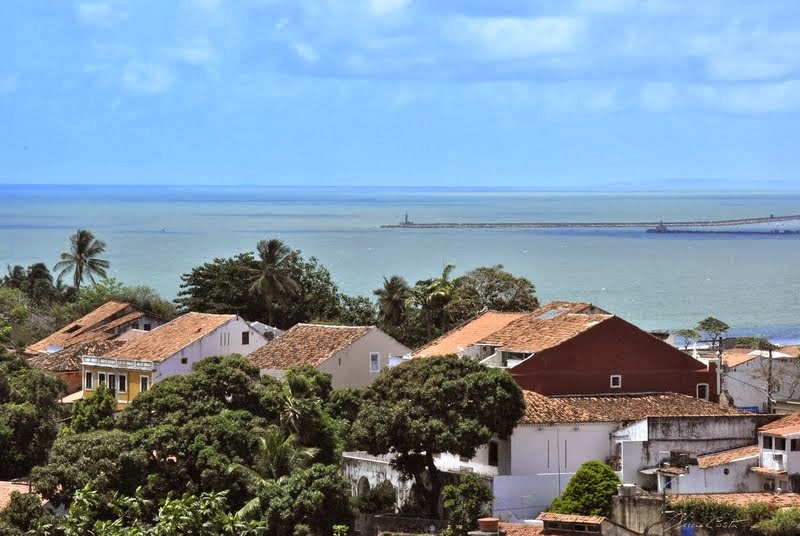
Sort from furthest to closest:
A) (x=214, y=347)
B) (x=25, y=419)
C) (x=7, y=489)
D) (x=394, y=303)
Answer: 1. (x=394, y=303)
2. (x=214, y=347)
3. (x=25, y=419)
4. (x=7, y=489)

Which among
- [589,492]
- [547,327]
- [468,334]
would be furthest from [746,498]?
[468,334]

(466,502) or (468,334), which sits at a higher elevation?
(468,334)

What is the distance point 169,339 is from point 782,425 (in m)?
28.6

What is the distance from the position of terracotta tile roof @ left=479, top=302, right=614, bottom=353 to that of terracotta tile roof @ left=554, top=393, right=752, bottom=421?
8.15 ft

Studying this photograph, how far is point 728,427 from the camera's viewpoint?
43.8m

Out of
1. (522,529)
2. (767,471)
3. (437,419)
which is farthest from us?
(437,419)

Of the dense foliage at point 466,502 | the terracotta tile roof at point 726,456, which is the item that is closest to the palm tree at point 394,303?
the terracotta tile roof at point 726,456

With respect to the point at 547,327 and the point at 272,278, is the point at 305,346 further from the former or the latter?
the point at 272,278

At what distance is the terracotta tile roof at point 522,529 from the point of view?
37.9m

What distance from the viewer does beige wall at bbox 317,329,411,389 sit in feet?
190

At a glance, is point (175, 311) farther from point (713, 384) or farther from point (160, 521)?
point (160, 521)

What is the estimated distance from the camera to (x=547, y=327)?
52438 millimetres

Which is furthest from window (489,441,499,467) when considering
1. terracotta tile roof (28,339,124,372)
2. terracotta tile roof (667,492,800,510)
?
terracotta tile roof (28,339,124,372)

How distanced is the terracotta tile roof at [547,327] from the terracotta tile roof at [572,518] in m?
11.6
